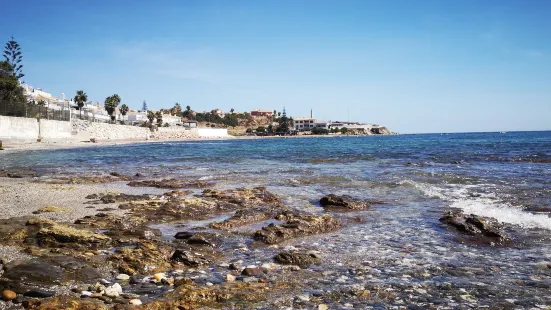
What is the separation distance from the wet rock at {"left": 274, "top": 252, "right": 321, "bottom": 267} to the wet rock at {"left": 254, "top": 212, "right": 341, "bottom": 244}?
3.98 ft

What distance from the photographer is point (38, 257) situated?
6398mm

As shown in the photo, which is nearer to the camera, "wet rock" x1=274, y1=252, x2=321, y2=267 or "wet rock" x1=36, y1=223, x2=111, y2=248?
"wet rock" x1=274, y1=252, x2=321, y2=267

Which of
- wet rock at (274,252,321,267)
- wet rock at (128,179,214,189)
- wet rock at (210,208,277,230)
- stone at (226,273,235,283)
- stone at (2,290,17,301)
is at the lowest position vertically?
wet rock at (128,179,214,189)

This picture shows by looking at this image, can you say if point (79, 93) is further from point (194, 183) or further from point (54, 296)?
point (54, 296)

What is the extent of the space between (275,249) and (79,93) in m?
98.4

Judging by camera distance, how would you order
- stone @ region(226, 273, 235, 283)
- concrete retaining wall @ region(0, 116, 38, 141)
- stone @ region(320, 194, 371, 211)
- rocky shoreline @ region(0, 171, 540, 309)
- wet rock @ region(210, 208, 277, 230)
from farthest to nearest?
concrete retaining wall @ region(0, 116, 38, 141), stone @ region(320, 194, 371, 211), wet rock @ region(210, 208, 277, 230), stone @ region(226, 273, 235, 283), rocky shoreline @ region(0, 171, 540, 309)

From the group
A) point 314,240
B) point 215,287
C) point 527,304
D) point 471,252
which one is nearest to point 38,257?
point 215,287

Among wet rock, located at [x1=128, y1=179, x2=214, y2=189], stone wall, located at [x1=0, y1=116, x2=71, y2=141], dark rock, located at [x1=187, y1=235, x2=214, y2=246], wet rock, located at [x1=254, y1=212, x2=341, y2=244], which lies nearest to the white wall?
stone wall, located at [x1=0, y1=116, x2=71, y2=141]

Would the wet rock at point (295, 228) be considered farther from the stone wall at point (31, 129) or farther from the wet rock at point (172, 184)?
the stone wall at point (31, 129)

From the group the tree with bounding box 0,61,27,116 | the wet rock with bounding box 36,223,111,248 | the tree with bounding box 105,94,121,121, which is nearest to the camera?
the wet rock with bounding box 36,223,111,248

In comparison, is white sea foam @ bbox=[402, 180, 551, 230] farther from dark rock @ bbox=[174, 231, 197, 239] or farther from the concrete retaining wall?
the concrete retaining wall

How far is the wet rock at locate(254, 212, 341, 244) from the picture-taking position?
827 cm

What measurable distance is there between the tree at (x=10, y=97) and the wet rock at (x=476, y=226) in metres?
56.1

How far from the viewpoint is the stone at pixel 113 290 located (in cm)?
508
